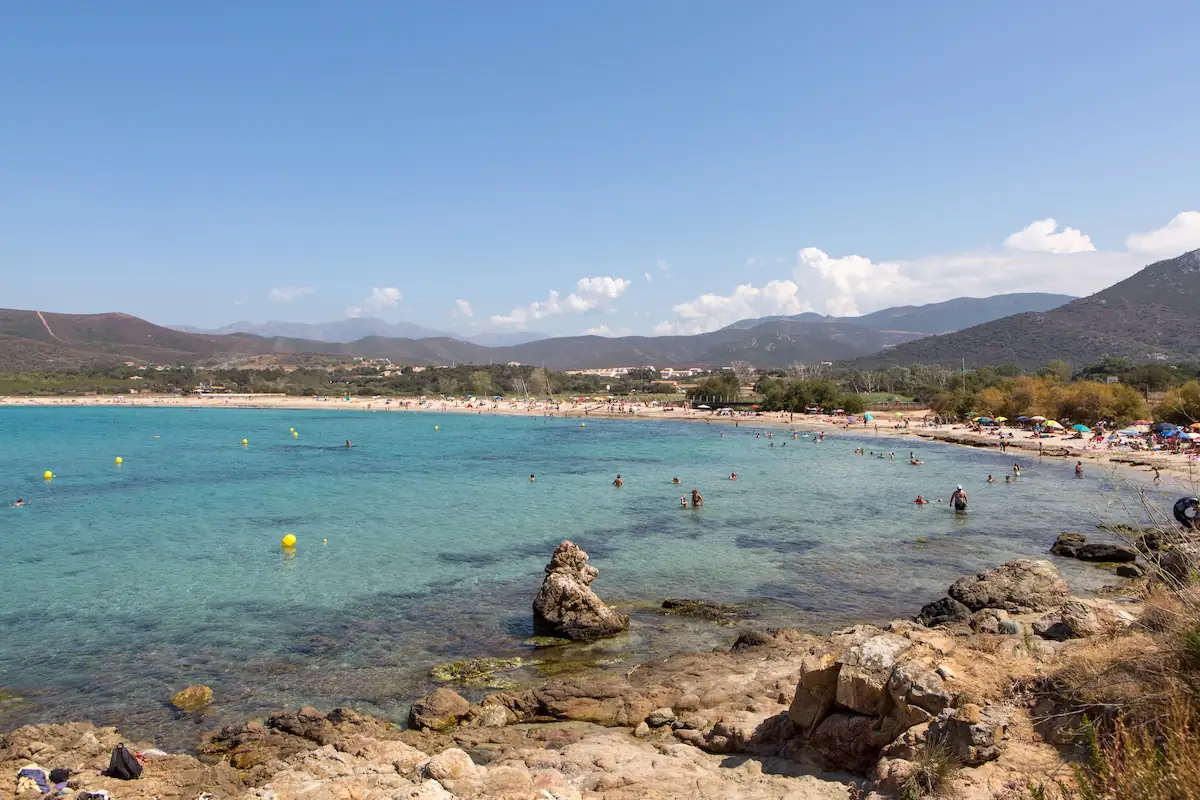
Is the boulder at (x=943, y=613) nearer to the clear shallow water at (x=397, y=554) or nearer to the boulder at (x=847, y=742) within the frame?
the clear shallow water at (x=397, y=554)

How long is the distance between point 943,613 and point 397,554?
53.6 ft

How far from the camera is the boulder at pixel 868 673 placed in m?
8.16

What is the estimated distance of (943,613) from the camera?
15.2 metres

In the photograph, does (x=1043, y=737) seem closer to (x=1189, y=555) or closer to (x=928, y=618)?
(x=1189, y=555)

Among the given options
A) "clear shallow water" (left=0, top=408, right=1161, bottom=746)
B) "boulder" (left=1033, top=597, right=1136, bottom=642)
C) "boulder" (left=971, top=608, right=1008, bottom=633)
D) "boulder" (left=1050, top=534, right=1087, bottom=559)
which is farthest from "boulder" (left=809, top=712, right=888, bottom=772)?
"boulder" (left=1050, top=534, right=1087, bottom=559)

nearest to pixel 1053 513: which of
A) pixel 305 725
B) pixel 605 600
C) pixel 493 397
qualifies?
pixel 605 600

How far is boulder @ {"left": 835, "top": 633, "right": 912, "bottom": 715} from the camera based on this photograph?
816 centimetres

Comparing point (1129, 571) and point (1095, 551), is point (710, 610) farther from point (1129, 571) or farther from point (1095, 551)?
point (1095, 551)

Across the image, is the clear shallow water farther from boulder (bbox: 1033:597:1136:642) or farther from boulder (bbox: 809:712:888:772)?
boulder (bbox: 1033:597:1136:642)

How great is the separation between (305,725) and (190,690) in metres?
3.21

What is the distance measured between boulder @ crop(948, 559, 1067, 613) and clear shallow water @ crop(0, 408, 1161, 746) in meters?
2.05

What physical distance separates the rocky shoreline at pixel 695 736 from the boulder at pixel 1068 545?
458 inches

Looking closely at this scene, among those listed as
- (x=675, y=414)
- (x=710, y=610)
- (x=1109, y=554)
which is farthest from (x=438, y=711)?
(x=675, y=414)

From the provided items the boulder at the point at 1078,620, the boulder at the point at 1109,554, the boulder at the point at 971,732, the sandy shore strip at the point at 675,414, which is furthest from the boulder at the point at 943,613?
the sandy shore strip at the point at 675,414
